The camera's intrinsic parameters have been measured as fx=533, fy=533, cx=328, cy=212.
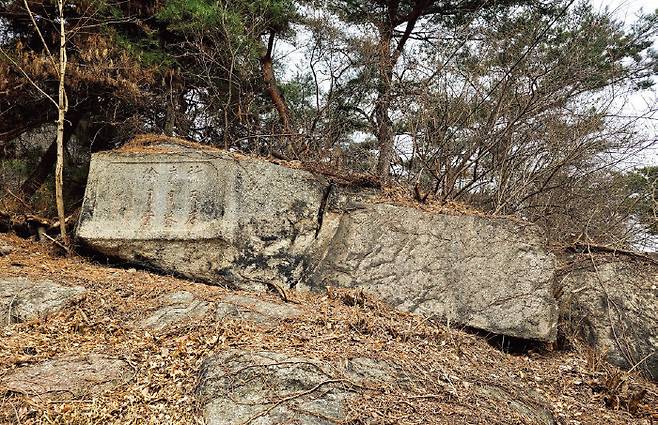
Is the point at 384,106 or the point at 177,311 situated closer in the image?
the point at 177,311

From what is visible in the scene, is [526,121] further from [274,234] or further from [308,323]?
[308,323]

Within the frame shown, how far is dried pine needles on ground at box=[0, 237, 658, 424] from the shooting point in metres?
3.75

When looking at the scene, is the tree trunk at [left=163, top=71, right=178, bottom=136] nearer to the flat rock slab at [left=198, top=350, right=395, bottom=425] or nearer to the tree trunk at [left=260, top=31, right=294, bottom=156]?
the tree trunk at [left=260, top=31, right=294, bottom=156]

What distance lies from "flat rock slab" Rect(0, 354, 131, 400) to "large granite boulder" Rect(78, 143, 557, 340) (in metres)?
2.12

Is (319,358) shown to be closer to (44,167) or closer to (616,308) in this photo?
(616,308)

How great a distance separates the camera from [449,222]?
6480 millimetres

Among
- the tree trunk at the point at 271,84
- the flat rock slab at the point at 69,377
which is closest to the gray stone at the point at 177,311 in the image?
the flat rock slab at the point at 69,377

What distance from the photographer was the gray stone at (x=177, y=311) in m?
4.97

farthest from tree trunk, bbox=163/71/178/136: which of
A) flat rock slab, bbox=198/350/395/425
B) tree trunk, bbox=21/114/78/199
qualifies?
flat rock slab, bbox=198/350/395/425

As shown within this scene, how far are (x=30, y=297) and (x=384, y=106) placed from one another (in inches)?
241

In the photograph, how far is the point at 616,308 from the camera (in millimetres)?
5980

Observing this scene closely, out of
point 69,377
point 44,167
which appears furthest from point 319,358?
point 44,167

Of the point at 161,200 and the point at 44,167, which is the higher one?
the point at 44,167

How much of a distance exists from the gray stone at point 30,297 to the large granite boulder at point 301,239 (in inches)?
38.5
